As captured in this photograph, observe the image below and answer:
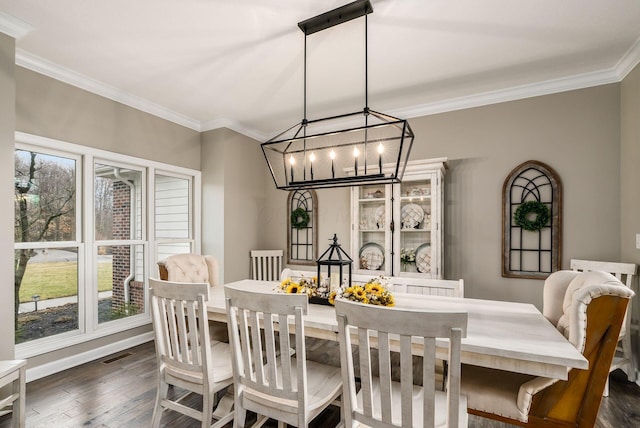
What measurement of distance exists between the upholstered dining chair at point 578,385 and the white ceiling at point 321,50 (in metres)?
1.80

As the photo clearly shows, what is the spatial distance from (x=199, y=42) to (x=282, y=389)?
8.10 ft

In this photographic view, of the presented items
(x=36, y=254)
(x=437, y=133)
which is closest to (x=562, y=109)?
(x=437, y=133)

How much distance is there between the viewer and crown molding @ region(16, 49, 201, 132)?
8.56ft

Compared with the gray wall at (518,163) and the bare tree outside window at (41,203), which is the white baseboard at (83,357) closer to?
the bare tree outside window at (41,203)

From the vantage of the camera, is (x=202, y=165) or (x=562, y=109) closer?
(x=562, y=109)

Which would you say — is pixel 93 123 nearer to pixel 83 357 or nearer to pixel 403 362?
pixel 83 357

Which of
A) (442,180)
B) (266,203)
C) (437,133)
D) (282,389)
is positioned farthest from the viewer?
(266,203)

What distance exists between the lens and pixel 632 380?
2.56 metres

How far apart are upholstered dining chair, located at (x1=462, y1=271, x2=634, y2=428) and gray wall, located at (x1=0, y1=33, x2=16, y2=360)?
296 cm

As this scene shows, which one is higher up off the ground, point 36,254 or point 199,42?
point 199,42

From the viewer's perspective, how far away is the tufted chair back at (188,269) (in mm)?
2611

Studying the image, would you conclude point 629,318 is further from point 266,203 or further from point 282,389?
point 266,203

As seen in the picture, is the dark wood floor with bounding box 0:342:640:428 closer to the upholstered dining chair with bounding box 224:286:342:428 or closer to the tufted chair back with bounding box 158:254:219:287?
the upholstered dining chair with bounding box 224:286:342:428

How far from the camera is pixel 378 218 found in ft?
11.9
